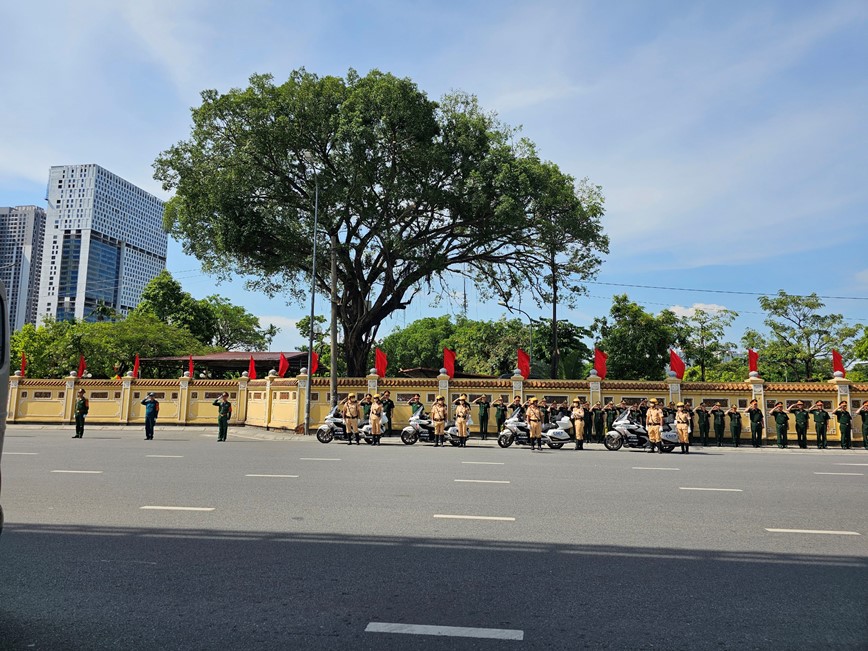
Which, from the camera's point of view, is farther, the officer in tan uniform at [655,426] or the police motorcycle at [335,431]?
the police motorcycle at [335,431]

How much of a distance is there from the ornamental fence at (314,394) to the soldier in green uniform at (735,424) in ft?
3.35

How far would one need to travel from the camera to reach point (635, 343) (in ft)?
123

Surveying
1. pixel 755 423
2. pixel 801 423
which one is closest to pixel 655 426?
pixel 755 423

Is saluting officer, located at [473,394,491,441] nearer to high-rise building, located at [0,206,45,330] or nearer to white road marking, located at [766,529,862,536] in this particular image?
white road marking, located at [766,529,862,536]

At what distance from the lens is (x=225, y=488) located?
9180 mm

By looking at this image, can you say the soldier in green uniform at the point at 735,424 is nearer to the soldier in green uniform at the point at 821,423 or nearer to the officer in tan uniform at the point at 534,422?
the soldier in green uniform at the point at 821,423

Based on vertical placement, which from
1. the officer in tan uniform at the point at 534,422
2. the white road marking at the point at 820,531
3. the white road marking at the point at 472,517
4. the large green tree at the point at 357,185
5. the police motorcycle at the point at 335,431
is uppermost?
the large green tree at the point at 357,185

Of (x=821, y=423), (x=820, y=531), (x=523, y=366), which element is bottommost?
(x=820, y=531)

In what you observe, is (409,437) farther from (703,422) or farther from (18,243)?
(18,243)

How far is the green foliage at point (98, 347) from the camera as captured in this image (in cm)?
3881

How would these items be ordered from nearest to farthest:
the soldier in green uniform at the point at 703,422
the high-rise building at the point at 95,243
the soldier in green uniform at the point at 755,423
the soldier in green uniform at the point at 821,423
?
the soldier in green uniform at the point at 821,423 < the soldier in green uniform at the point at 755,423 < the soldier in green uniform at the point at 703,422 < the high-rise building at the point at 95,243

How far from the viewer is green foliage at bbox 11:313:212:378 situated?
1528 inches

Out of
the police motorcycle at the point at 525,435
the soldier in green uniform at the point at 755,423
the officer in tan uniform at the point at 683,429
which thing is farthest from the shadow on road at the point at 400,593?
the soldier in green uniform at the point at 755,423

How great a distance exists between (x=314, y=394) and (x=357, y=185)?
8199mm
